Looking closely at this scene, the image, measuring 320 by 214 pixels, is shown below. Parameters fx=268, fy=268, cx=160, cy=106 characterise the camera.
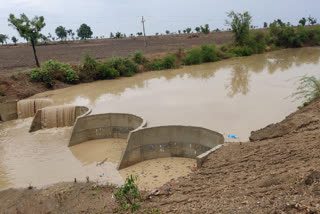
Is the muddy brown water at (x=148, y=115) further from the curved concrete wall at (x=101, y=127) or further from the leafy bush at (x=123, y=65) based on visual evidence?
the leafy bush at (x=123, y=65)

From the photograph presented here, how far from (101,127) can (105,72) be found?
11.5m

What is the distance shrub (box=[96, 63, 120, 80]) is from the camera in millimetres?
22645

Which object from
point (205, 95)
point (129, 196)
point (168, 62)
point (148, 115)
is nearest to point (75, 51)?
point (168, 62)

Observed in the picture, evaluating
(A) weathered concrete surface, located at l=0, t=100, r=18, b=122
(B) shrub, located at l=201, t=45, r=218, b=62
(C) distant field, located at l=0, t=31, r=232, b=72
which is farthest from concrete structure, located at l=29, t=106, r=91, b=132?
(B) shrub, located at l=201, t=45, r=218, b=62

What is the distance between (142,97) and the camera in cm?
1675

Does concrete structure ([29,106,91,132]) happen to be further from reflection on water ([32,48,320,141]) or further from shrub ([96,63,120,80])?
shrub ([96,63,120,80])

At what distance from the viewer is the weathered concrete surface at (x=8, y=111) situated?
52.4 feet

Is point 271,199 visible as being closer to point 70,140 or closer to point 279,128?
point 279,128

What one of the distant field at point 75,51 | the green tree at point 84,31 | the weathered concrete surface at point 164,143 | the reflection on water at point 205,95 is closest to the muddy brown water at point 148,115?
the reflection on water at point 205,95

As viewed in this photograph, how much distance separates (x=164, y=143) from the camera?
1006cm

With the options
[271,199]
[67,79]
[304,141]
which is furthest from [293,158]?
[67,79]

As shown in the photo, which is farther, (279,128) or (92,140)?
(92,140)

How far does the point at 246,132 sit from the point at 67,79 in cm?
1581

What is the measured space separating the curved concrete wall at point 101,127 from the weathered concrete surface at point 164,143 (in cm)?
195
